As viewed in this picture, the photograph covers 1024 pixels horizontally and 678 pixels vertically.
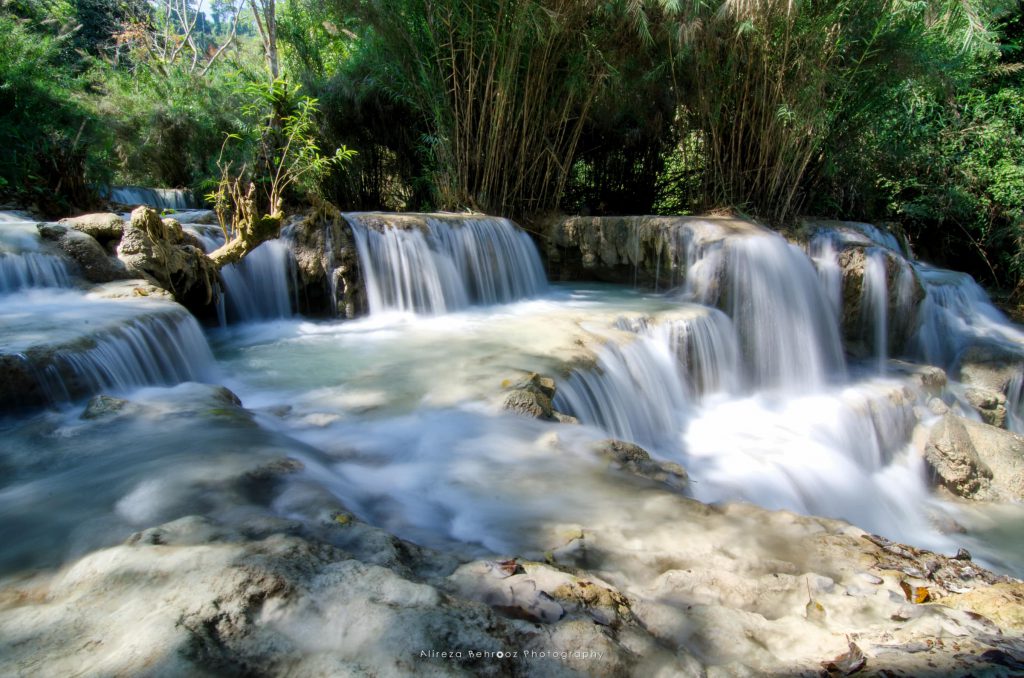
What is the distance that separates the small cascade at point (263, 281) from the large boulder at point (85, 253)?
45.1 inches

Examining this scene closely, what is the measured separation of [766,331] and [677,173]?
451 cm

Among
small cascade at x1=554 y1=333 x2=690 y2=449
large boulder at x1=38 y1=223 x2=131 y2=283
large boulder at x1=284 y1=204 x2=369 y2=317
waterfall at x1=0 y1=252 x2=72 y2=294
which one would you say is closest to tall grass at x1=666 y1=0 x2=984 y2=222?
small cascade at x1=554 y1=333 x2=690 y2=449

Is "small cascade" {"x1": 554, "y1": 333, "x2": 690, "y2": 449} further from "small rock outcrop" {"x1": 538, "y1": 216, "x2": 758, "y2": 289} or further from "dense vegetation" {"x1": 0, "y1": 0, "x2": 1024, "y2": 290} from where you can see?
"dense vegetation" {"x1": 0, "y1": 0, "x2": 1024, "y2": 290}

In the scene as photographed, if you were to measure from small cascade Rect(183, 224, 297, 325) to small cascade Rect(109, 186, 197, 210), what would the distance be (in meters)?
4.94

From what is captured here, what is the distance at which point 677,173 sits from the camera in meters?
9.87

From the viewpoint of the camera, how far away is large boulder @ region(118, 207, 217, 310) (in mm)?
4891

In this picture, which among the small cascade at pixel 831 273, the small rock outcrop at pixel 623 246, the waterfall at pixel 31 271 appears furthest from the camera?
the small rock outcrop at pixel 623 246

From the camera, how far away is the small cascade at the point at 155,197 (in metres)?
10.0

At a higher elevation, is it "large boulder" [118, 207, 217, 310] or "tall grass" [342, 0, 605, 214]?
"tall grass" [342, 0, 605, 214]

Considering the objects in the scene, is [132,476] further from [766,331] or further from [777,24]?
[777,24]

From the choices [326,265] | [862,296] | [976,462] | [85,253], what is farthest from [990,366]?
[85,253]

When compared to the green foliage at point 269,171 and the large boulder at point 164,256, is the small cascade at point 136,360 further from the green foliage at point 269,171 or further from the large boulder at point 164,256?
the green foliage at point 269,171

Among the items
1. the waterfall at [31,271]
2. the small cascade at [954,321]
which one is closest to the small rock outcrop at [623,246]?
the small cascade at [954,321]

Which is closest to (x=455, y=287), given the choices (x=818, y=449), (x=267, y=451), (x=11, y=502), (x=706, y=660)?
(x=818, y=449)
